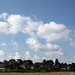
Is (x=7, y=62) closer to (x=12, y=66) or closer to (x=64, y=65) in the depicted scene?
(x=12, y=66)

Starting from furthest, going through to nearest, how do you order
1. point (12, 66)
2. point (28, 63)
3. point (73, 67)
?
point (73, 67) < point (28, 63) < point (12, 66)

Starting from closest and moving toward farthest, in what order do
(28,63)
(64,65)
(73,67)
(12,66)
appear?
(12,66), (28,63), (73,67), (64,65)

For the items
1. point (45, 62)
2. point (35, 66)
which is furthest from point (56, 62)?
point (35, 66)

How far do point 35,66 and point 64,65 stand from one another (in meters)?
44.3

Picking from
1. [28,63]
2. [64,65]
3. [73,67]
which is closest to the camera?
[28,63]

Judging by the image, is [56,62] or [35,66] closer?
[35,66]

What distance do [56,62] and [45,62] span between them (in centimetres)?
1082

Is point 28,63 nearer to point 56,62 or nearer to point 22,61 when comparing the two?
point 22,61

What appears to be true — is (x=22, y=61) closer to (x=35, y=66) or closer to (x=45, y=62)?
(x=35, y=66)

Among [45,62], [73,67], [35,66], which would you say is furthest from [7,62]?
[73,67]

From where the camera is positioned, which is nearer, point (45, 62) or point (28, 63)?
point (28, 63)

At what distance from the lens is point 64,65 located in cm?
16575

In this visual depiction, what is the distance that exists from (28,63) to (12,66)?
1625 centimetres

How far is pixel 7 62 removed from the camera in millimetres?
119000
